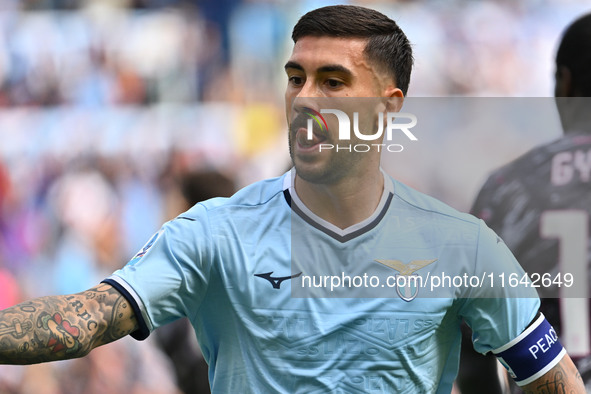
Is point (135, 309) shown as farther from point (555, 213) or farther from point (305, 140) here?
point (555, 213)

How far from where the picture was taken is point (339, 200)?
2.46m

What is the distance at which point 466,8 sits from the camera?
443 cm

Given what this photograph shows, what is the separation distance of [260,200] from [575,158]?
1.93 metres

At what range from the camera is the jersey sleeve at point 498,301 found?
2.35 metres

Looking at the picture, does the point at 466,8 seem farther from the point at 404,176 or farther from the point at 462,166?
the point at 404,176

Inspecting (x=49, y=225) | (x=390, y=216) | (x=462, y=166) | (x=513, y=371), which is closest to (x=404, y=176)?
(x=462, y=166)

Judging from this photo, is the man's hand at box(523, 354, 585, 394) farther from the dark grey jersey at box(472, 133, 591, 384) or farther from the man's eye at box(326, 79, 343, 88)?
the dark grey jersey at box(472, 133, 591, 384)

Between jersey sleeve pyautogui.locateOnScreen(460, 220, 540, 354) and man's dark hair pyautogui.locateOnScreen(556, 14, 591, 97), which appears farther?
man's dark hair pyautogui.locateOnScreen(556, 14, 591, 97)

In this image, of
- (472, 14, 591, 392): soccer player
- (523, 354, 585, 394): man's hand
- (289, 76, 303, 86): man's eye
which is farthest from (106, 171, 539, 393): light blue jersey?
(472, 14, 591, 392): soccer player

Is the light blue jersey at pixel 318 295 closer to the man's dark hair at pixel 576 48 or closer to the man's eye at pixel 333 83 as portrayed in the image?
the man's eye at pixel 333 83

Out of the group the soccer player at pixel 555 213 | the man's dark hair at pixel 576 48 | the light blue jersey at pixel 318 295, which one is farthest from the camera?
the man's dark hair at pixel 576 48

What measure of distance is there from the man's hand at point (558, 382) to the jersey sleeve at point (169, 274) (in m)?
0.98

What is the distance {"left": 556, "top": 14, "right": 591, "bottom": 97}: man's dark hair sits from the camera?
433 cm

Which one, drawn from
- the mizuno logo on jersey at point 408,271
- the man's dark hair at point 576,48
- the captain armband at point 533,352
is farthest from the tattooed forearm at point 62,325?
the man's dark hair at point 576,48
